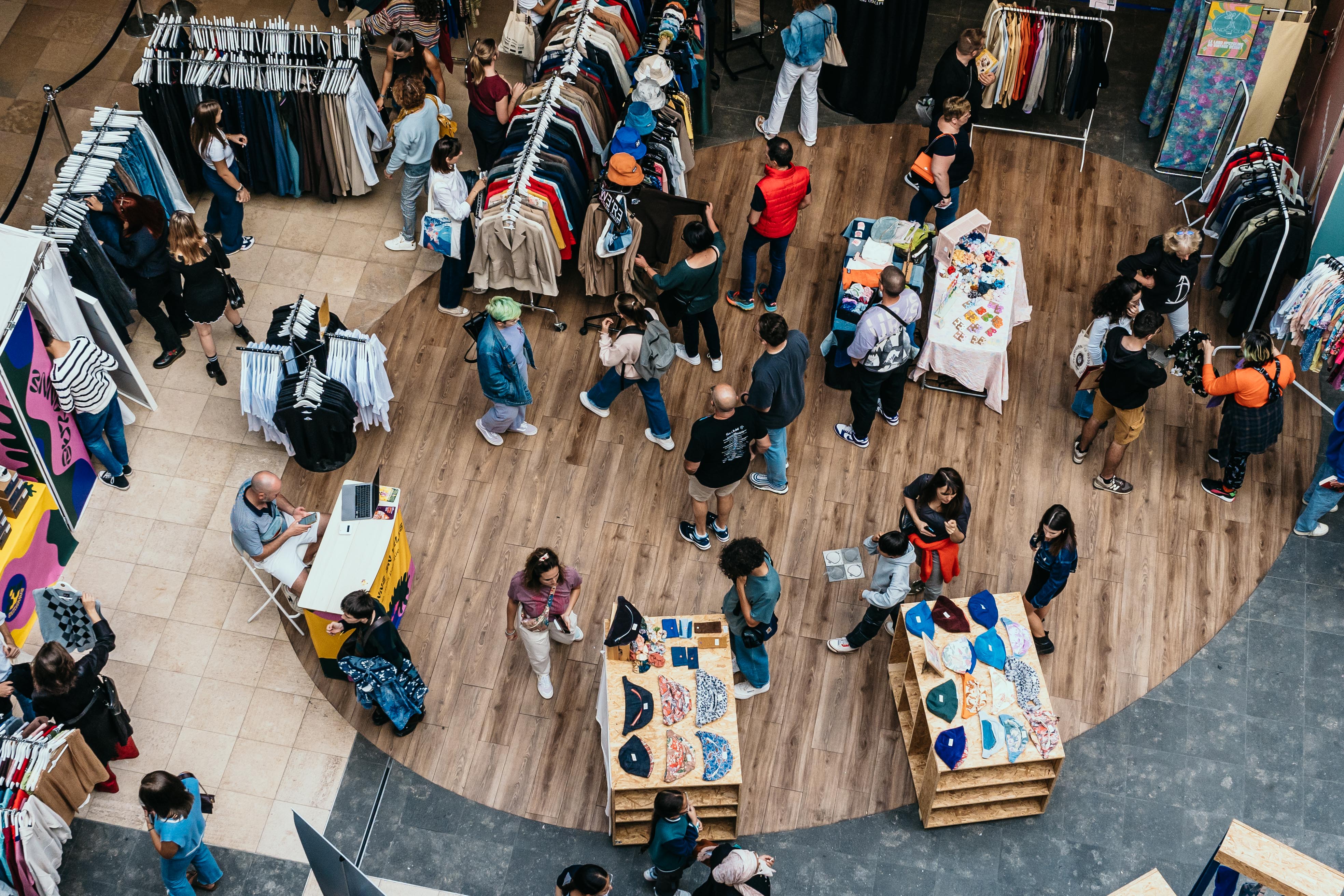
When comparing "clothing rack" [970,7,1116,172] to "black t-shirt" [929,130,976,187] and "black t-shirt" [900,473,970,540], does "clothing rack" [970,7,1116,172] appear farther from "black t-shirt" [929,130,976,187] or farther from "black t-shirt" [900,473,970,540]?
"black t-shirt" [900,473,970,540]

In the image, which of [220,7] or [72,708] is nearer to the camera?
[72,708]

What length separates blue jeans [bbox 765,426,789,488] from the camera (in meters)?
8.69

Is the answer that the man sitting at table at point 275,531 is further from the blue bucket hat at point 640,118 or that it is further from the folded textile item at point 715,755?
the blue bucket hat at point 640,118

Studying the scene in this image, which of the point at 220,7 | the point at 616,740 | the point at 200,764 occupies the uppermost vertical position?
the point at 220,7

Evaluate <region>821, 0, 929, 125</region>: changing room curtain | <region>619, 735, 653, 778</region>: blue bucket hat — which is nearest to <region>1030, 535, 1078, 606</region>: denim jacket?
<region>619, 735, 653, 778</region>: blue bucket hat

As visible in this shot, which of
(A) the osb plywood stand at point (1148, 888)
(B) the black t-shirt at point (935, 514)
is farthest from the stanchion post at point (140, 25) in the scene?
(A) the osb plywood stand at point (1148, 888)

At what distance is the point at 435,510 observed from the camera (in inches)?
351

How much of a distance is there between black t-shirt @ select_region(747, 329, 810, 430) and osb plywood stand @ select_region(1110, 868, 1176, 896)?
348 centimetres

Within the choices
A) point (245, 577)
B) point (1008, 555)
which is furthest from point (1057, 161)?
point (245, 577)

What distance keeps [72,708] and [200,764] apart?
0.94 metres

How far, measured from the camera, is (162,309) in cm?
964

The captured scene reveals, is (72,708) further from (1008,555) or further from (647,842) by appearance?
(1008,555)

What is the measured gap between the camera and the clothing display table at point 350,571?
7.57 meters

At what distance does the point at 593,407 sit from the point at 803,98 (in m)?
3.58
